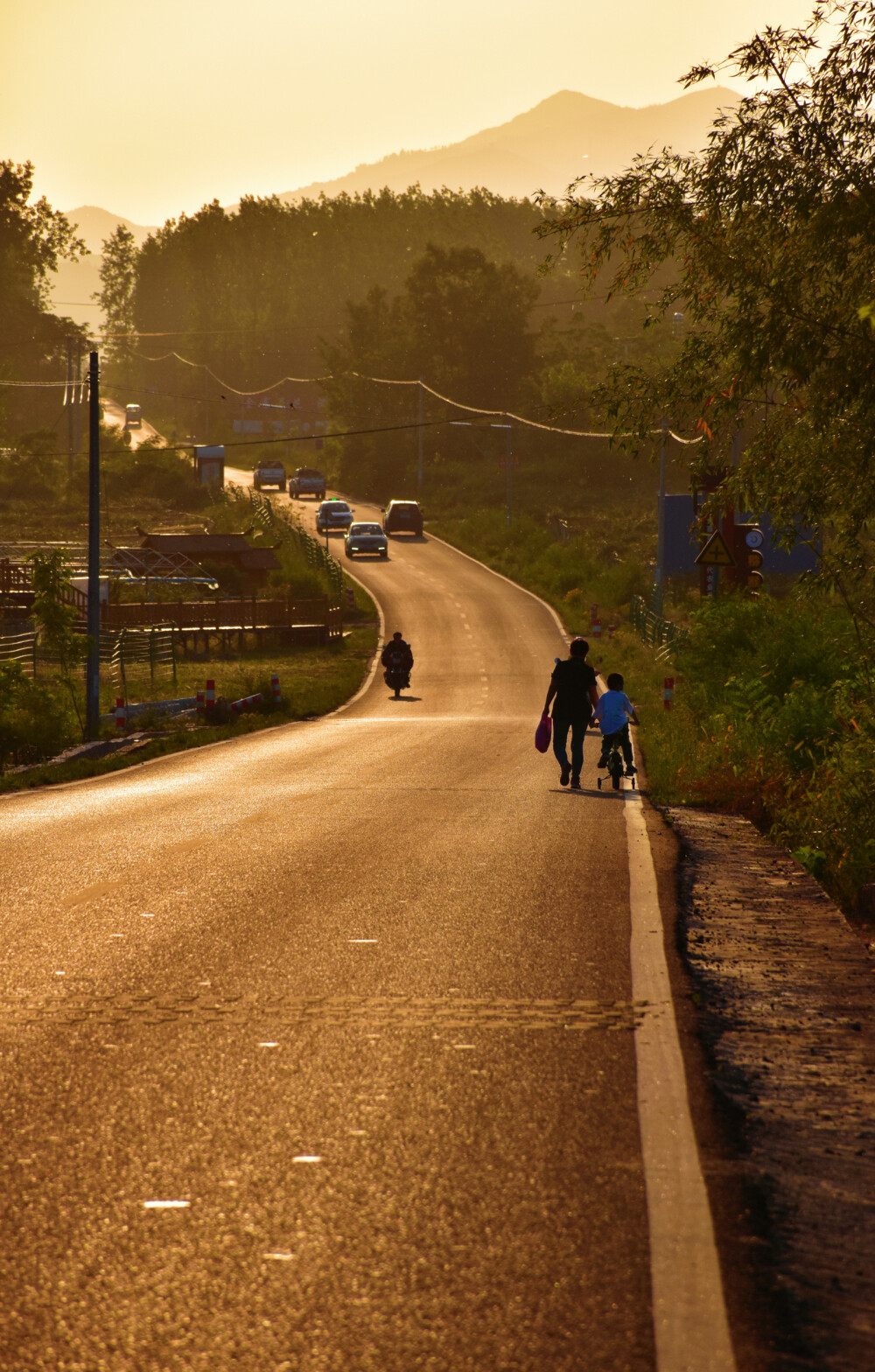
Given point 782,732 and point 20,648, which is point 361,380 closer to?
point 20,648

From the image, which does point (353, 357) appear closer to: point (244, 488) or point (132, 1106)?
point (244, 488)

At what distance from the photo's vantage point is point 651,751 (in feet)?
61.1

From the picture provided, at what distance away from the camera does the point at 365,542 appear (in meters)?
66.1

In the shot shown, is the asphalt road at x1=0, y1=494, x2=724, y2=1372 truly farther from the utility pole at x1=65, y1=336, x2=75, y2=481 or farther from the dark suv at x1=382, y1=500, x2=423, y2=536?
the utility pole at x1=65, y1=336, x2=75, y2=481

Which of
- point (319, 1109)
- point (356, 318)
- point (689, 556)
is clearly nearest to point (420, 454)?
point (356, 318)

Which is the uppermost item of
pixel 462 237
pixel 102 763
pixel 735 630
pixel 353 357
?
pixel 462 237

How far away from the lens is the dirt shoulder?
3.21 m

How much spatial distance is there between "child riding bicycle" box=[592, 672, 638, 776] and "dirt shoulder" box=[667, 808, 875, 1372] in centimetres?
554

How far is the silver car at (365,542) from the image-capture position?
66.0 m

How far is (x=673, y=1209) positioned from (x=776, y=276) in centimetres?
896

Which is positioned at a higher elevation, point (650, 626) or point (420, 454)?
point (420, 454)

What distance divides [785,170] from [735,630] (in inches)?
388

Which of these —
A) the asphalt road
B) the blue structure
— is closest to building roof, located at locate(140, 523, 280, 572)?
the blue structure

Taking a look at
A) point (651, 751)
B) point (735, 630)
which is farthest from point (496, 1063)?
point (735, 630)
